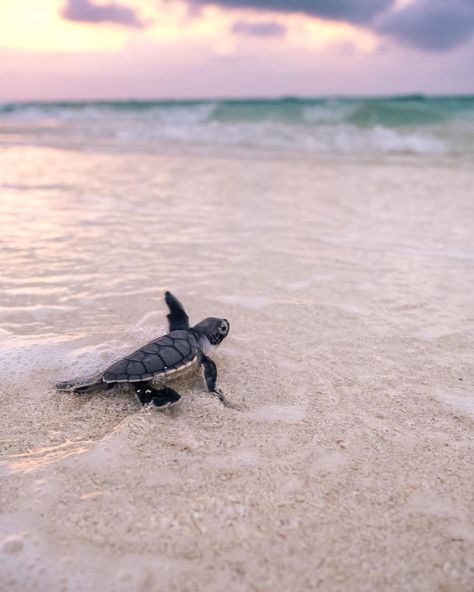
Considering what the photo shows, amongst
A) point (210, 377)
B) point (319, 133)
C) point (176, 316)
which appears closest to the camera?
point (210, 377)

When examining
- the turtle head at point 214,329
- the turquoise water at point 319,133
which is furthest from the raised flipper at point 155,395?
the turquoise water at point 319,133

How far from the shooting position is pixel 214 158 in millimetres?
10672

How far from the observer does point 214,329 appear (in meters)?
2.54

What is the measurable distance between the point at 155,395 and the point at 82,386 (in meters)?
0.32

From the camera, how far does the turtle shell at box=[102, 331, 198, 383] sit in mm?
2098

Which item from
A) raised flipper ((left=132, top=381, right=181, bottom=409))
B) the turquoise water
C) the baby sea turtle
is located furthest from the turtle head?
the turquoise water

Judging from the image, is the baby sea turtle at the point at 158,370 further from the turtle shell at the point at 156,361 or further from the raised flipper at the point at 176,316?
the raised flipper at the point at 176,316

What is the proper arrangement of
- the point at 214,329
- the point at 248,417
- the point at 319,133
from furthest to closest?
1. the point at 319,133
2. the point at 214,329
3. the point at 248,417

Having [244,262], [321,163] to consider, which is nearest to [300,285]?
[244,262]

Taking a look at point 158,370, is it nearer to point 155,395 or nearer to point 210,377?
point 155,395

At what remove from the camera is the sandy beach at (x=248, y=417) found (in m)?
1.43

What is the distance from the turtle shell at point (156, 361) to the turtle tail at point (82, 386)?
69 mm

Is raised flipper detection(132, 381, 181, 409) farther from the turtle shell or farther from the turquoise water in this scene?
the turquoise water

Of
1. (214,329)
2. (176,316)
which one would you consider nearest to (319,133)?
(176,316)
